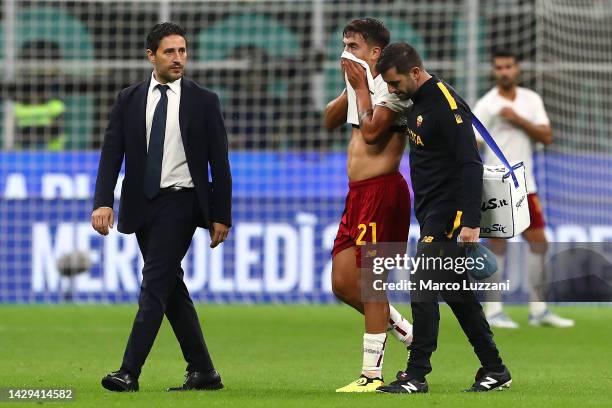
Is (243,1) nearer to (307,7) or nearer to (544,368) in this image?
(307,7)

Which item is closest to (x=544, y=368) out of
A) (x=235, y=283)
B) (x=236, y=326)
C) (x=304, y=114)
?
(x=236, y=326)

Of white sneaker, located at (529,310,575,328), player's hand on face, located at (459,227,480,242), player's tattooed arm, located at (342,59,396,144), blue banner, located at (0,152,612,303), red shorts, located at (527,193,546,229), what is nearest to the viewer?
player's hand on face, located at (459,227,480,242)

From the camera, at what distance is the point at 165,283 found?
820cm

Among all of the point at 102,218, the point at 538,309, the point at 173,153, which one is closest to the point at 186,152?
the point at 173,153

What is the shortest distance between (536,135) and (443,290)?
600cm

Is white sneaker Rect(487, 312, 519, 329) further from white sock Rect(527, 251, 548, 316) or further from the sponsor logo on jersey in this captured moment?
the sponsor logo on jersey

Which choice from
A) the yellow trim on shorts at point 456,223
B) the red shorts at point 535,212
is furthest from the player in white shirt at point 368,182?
the red shorts at point 535,212

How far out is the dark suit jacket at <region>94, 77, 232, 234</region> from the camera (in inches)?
326

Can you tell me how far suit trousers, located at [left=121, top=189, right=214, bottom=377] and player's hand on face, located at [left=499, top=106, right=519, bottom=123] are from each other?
582cm

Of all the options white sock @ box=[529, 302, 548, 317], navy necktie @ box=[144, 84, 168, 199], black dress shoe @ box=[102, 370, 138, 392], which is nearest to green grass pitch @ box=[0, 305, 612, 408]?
black dress shoe @ box=[102, 370, 138, 392]

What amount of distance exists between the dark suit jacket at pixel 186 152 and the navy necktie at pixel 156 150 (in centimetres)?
4

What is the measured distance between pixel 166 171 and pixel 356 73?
1.19 meters

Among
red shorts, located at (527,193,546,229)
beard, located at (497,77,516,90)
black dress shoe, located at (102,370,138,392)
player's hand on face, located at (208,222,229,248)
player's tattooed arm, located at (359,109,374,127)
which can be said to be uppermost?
beard, located at (497,77,516,90)

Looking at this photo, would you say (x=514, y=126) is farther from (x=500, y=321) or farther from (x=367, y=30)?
(x=367, y=30)
